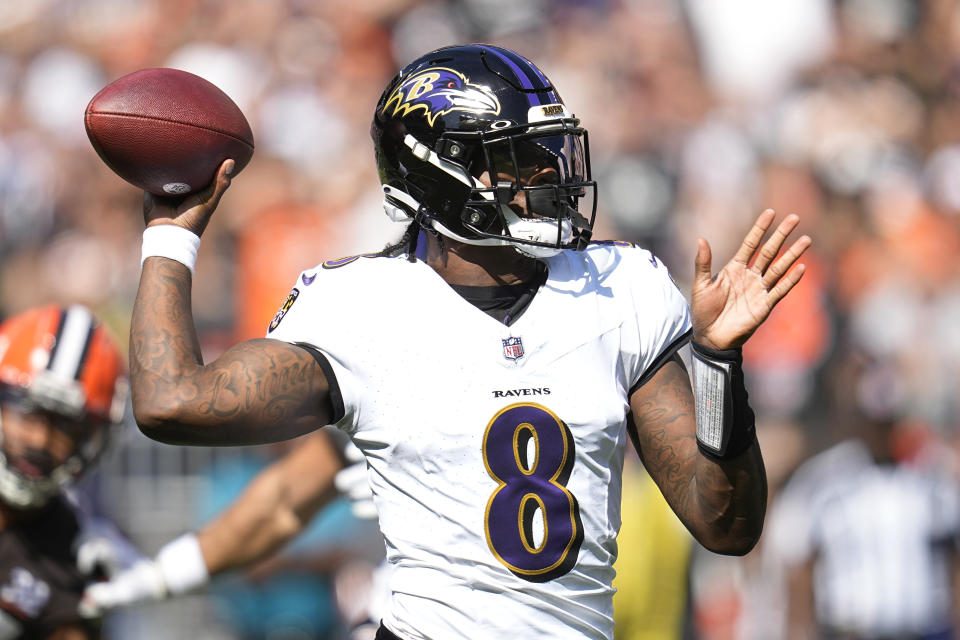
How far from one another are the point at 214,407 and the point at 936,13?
812cm

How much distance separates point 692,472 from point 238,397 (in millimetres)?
982

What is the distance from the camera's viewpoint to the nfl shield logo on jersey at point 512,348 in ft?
9.14

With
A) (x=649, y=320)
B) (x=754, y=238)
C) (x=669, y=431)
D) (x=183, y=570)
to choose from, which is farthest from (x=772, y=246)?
(x=183, y=570)

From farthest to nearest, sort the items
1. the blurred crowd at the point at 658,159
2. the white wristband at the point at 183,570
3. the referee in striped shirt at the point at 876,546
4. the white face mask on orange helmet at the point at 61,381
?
the blurred crowd at the point at 658,159 → the referee in striped shirt at the point at 876,546 → the white face mask on orange helmet at the point at 61,381 → the white wristband at the point at 183,570

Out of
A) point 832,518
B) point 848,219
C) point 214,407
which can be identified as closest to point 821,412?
point 832,518

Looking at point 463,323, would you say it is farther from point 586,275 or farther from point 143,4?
point 143,4

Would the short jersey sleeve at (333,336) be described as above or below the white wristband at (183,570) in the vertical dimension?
above

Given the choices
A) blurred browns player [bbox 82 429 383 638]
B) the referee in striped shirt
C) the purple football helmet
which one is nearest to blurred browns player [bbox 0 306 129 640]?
blurred browns player [bbox 82 429 383 638]

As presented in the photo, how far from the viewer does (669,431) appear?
9.36 ft

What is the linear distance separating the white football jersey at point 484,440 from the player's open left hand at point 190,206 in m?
0.28

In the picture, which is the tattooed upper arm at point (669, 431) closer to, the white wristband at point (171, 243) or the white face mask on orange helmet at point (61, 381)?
the white wristband at point (171, 243)

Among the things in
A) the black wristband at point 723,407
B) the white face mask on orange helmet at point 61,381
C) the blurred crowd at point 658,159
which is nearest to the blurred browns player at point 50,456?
the white face mask on orange helmet at point 61,381

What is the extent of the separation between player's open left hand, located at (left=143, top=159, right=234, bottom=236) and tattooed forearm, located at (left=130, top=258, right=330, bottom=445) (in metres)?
0.11

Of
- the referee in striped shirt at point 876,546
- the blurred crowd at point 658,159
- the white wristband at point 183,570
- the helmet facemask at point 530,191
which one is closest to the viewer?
the helmet facemask at point 530,191
